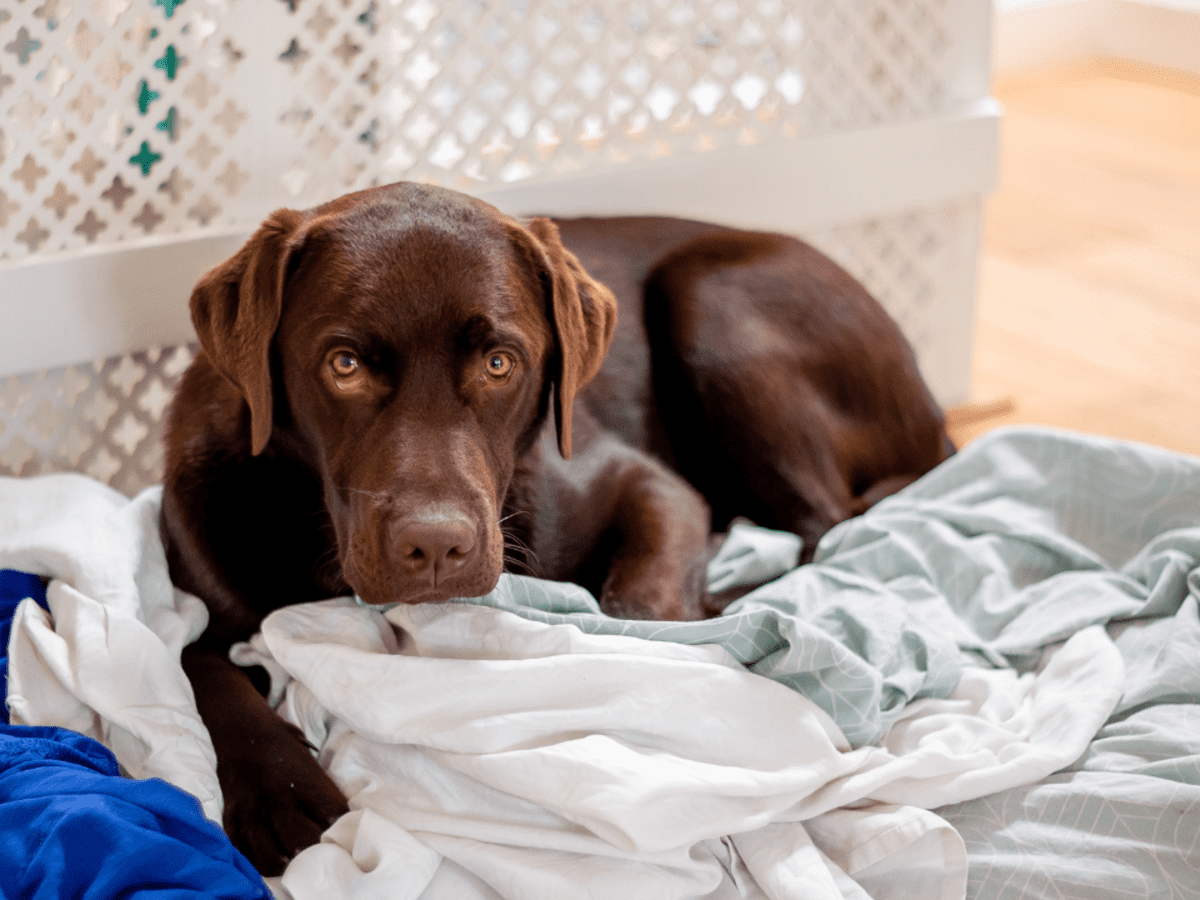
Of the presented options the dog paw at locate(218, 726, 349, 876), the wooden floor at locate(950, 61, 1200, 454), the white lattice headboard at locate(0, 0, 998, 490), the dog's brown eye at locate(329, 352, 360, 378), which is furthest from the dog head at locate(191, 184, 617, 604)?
the wooden floor at locate(950, 61, 1200, 454)

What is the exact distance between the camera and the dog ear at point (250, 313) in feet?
4.93

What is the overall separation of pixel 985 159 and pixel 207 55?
169 centimetres

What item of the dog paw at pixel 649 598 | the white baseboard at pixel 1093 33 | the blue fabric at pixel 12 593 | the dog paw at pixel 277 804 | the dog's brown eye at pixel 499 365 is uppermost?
the white baseboard at pixel 1093 33

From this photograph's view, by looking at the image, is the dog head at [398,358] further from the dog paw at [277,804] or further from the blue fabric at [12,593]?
the blue fabric at [12,593]

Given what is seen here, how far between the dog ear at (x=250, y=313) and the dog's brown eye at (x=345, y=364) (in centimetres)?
11

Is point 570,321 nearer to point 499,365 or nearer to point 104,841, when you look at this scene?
point 499,365

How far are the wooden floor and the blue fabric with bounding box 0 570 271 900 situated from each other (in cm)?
205

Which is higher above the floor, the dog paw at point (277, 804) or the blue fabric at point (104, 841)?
the blue fabric at point (104, 841)

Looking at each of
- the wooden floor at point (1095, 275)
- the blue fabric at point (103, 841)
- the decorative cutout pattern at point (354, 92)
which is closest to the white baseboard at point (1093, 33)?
the wooden floor at point (1095, 275)

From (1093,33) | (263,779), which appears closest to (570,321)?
(263,779)

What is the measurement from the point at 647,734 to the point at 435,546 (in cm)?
35

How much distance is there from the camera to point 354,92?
219cm

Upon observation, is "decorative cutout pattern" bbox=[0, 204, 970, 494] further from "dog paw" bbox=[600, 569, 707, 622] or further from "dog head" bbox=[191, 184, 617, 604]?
"dog paw" bbox=[600, 569, 707, 622]

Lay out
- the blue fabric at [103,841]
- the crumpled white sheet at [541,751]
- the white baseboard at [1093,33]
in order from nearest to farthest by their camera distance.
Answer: the blue fabric at [103,841] < the crumpled white sheet at [541,751] < the white baseboard at [1093,33]
